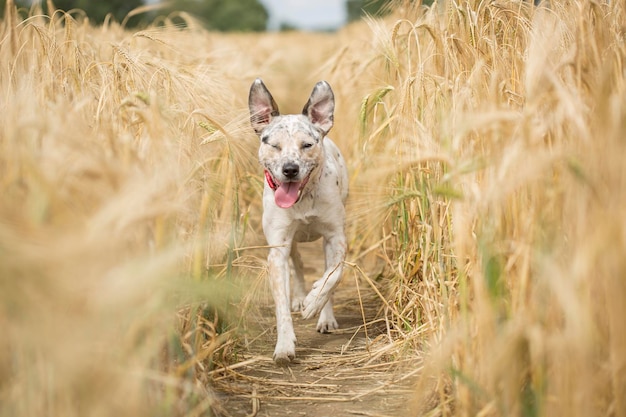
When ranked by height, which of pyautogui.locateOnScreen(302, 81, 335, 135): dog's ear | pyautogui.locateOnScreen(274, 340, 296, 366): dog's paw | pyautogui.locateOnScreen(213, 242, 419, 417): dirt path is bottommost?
pyautogui.locateOnScreen(213, 242, 419, 417): dirt path

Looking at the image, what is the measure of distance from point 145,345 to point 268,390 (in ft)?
4.38

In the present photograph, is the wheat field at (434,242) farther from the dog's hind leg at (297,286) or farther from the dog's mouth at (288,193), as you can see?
the dog's hind leg at (297,286)

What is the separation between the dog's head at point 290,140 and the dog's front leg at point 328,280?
0.49 m

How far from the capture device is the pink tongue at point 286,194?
4.29 metres

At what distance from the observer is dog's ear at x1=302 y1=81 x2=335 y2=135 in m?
4.77

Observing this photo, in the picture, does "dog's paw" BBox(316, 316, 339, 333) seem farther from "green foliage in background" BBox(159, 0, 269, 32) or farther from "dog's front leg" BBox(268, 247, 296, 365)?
"green foliage in background" BBox(159, 0, 269, 32)

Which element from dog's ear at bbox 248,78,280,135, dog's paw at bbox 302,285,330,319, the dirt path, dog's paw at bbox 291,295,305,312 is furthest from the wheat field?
dog's paw at bbox 291,295,305,312

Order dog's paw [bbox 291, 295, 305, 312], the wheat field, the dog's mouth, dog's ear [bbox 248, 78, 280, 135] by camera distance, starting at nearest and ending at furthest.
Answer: the wheat field → the dog's mouth → dog's ear [bbox 248, 78, 280, 135] → dog's paw [bbox 291, 295, 305, 312]

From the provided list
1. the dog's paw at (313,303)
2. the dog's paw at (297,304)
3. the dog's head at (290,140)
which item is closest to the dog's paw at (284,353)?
the dog's paw at (313,303)

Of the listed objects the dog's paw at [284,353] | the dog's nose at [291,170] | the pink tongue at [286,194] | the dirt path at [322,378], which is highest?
the dog's nose at [291,170]

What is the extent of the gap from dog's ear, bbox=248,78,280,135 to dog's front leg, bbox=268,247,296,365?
0.93 metres

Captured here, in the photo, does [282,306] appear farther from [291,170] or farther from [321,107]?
[321,107]

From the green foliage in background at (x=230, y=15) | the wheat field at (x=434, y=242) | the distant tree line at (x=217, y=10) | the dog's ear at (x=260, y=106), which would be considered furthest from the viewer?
the green foliage in background at (x=230, y=15)

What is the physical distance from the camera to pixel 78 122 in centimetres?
271
